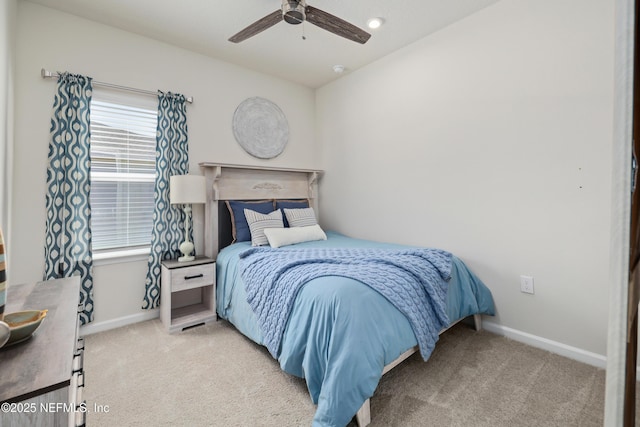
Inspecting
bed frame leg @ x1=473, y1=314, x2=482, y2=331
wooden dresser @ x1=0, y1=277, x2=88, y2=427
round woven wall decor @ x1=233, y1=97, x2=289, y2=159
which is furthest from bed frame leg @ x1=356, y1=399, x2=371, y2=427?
round woven wall decor @ x1=233, y1=97, x2=289, y2=159

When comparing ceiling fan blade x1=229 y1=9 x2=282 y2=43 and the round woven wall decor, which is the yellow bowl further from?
the round woven wall decor

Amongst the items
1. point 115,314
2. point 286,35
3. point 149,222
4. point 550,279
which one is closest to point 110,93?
point 149,222

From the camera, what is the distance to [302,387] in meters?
1.83

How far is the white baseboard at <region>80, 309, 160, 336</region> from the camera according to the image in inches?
101

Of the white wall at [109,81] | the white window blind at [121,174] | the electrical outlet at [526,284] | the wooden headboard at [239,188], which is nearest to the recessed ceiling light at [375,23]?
the white wall at [109,81]

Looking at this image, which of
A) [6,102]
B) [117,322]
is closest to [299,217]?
[117,322]

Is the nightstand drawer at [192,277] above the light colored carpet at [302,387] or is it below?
above

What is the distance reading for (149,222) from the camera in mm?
2922

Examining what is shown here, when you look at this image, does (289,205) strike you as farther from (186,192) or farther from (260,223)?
(186,192)

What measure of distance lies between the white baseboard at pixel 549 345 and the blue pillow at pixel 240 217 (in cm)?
234

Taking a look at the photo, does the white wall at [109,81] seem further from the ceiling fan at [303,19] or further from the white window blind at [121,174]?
the ceiling fan at [303,19]

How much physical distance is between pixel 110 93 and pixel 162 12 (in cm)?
84

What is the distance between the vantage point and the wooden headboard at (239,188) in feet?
10.3

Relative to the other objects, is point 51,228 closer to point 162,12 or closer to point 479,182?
point 162,12
